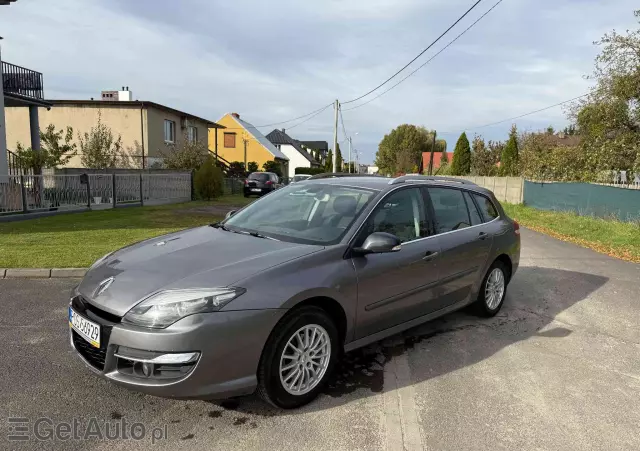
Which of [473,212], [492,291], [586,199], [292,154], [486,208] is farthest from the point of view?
[292,154]

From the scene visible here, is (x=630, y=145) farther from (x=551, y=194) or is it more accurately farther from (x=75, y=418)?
(x=75, y=418)

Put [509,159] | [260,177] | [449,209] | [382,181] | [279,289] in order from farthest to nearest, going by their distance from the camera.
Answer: [509,159] → [260,177] → [449,209] → [382,181] → [279,289]

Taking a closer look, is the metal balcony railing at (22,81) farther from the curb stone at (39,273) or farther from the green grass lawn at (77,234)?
the curb stone at (39,273)

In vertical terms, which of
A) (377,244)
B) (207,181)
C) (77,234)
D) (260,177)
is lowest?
(77,234)

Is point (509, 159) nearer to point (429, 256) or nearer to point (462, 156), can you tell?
point (462, 156)

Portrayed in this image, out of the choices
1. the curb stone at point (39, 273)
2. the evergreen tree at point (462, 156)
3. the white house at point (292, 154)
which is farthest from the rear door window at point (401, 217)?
the white house at point (292, 154)

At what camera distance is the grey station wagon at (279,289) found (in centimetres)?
264

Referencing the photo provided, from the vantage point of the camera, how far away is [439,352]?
4.10 meters

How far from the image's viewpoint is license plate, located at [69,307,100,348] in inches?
109

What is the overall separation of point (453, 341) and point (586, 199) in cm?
1501

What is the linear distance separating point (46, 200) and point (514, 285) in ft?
43.4

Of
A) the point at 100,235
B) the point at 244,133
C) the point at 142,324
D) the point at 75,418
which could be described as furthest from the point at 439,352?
the point at 244,133

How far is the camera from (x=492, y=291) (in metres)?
5.11

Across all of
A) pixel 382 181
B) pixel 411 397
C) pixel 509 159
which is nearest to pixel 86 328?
pixel 411 397
